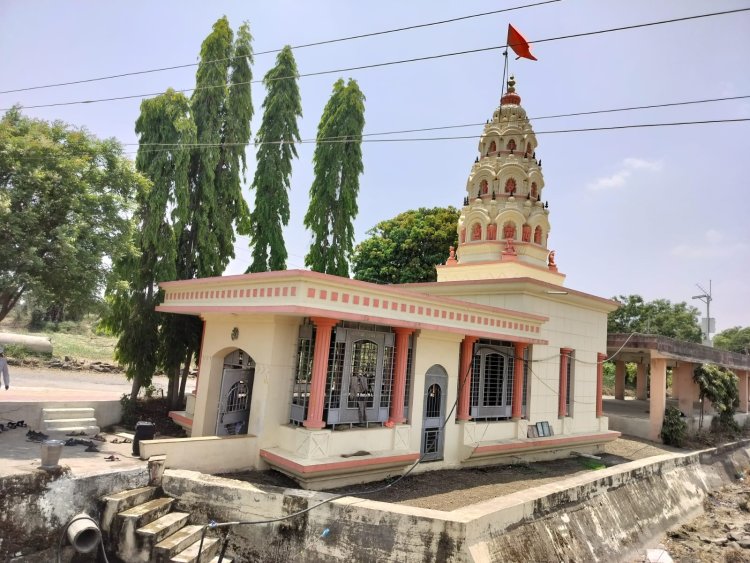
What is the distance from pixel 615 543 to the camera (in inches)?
393

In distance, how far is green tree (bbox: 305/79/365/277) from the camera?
19.2m

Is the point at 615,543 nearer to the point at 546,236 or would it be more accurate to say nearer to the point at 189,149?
the point at 546,236

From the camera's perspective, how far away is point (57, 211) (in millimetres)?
9992

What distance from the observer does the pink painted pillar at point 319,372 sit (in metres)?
8.54

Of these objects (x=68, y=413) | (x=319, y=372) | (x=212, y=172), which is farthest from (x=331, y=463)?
(x=212, y=172)

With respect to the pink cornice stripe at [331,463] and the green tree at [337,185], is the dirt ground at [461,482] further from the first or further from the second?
the green tree at [337,185]

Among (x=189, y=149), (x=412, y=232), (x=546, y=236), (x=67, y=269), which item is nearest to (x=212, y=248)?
(x=189, y=149)

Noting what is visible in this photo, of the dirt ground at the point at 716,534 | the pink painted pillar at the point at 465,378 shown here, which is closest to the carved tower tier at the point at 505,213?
the pink painted pillar at the point at 465,378

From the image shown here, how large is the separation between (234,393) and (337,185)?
10888 millimetres

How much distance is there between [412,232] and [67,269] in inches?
831

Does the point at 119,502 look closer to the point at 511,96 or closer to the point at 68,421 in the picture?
the point at 68,421

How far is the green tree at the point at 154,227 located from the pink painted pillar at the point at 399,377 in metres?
7.22

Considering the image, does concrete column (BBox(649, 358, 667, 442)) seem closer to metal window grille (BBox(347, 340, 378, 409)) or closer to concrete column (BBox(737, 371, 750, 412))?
concrete column (BBox(737, 371, 750, 412))

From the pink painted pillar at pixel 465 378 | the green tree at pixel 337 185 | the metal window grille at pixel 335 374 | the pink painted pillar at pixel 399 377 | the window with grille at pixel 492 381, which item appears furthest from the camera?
the green tree at pixel 337 185
